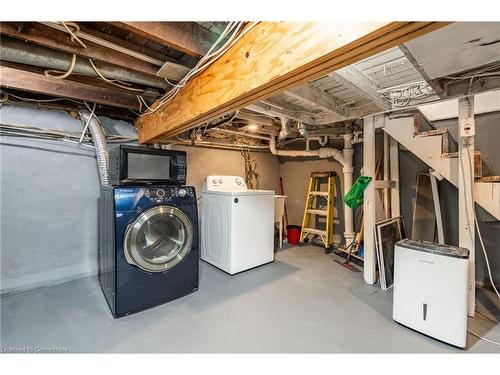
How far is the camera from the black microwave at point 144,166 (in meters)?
1.94

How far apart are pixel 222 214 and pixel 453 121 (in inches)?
116

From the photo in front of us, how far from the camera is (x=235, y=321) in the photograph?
5.97ft

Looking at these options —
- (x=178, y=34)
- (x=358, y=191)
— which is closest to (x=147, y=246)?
(x=178, y=34)

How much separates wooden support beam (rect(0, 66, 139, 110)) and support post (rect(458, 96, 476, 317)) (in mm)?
3041

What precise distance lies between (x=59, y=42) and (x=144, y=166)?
999 mm

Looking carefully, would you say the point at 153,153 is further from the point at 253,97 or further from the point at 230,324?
the point at 230,324

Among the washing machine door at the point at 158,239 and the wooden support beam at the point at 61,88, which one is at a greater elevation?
the wooden support beam at the point at 61,88


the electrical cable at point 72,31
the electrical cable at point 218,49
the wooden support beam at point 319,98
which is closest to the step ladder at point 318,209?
the wooden support beam at point 319,98

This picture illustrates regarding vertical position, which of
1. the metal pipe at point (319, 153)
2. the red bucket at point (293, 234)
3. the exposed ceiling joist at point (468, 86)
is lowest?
the red bucket at point (293, 234)

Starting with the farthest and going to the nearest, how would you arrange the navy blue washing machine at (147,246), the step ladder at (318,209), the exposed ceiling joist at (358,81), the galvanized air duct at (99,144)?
the step ladder at (318,209) < the galvanized air duct at (99,144) < the navy blue washing machine at (147,246) < the exposed ceiling joist at (358,81)

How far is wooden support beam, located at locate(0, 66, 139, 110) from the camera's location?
5.66 feet

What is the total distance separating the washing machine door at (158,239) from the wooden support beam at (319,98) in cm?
153

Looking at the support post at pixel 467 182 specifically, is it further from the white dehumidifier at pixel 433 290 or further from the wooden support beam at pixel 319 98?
the wooden support beam at pixel 319 98

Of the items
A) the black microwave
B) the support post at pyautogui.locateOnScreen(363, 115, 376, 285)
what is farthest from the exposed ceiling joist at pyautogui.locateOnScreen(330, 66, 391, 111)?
the black microwave
